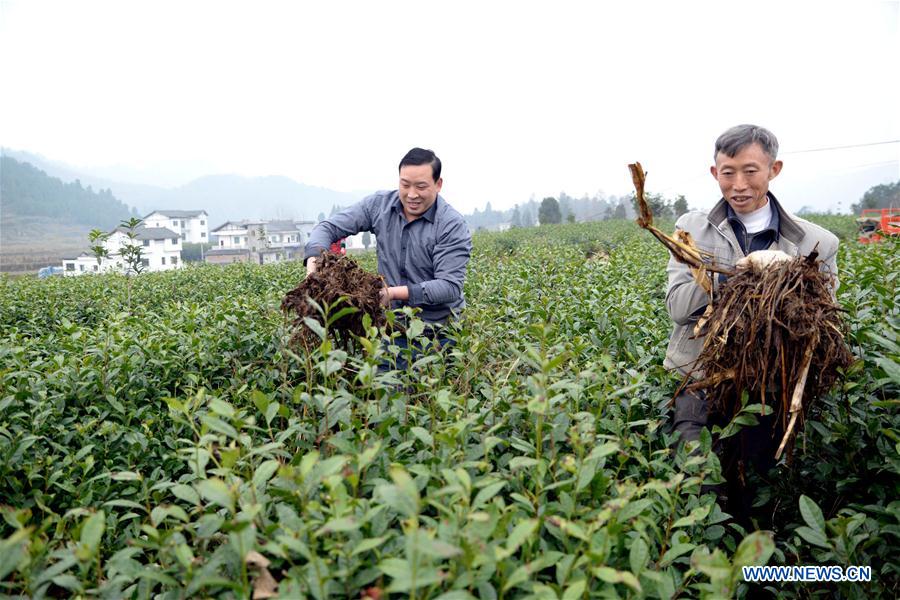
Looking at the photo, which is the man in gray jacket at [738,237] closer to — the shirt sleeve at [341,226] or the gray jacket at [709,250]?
the gray jacket at [709,250]

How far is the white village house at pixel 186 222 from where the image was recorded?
77.6 meters

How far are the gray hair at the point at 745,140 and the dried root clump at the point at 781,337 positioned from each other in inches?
23.7

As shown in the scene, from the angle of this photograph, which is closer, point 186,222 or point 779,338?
point 779,338

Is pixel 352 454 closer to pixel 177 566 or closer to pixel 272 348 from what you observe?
pixel 177 566

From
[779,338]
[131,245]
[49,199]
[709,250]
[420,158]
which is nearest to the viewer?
[779,338]

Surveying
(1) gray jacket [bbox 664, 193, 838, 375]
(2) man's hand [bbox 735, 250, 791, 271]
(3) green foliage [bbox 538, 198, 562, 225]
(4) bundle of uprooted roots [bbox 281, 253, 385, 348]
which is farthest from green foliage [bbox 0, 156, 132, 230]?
(2) man's hand [bbox 735, 250, 791, 271]

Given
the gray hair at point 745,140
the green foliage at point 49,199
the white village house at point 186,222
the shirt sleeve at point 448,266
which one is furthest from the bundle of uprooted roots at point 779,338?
the green foliage at point 49,199

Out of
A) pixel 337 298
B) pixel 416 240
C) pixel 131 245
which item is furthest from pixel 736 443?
pixel 131 245

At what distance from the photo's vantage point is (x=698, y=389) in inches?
84.0

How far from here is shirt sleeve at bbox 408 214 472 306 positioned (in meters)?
3.27

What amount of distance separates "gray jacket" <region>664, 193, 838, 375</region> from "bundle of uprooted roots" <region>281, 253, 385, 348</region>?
123 cm

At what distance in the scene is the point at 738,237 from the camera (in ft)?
8.19

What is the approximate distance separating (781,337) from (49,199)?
14157 centimetres

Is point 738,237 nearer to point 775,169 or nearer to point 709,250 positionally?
point 709,250
